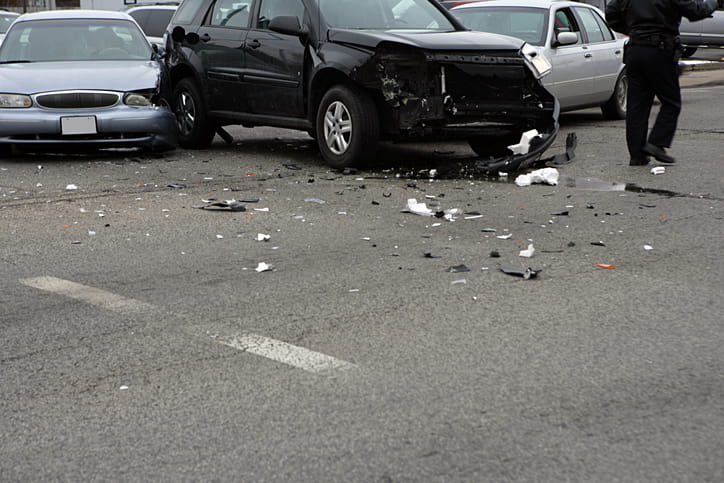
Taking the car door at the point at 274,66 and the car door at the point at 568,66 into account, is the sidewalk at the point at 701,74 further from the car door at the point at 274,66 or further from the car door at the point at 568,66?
the car door at the point at 274,66

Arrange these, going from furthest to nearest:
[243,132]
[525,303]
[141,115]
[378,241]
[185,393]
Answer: [243,132] → [141,115] → [378,241] → [525,303] → [185,393]

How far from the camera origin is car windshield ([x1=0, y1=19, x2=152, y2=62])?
11.4 m

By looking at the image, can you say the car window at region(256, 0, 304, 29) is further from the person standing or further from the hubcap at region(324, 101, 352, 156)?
the person standing

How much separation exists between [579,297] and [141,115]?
6.51 m

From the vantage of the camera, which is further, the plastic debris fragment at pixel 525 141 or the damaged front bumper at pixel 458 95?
the plastic debris fragment at pixel 525 141

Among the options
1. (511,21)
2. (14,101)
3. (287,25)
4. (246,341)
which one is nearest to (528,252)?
(246,341)

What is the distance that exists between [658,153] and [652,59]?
3.00 ft

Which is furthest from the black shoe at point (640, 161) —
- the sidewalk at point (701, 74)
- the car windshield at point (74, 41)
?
the sidewalk at point (701, 74)

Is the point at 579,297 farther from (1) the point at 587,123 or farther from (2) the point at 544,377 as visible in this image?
(1) the point at 587,123

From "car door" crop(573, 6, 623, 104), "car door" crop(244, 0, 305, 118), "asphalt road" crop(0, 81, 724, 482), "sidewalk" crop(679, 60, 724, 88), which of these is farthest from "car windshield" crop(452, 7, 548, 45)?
"sidewalk" crop(679, 60, 724, 88)

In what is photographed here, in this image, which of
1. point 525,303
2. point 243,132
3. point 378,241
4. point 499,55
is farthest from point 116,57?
point 525,303

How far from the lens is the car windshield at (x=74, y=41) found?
11359 mm

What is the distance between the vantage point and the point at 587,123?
1413 cm

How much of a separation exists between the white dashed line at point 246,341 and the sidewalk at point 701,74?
1550 centimetres
